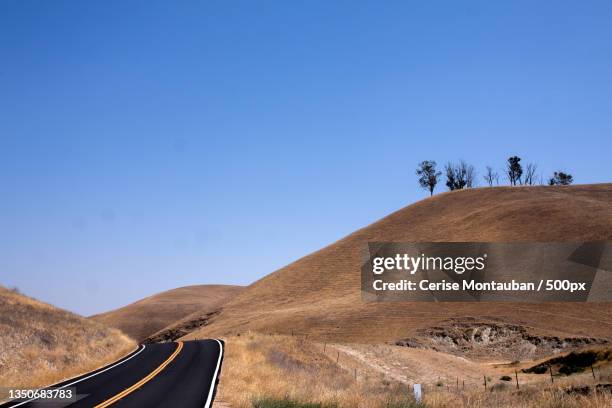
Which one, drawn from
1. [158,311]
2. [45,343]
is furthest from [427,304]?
[158,311]

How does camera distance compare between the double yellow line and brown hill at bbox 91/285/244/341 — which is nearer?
the double yellow line

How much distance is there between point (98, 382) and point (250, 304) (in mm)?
76553

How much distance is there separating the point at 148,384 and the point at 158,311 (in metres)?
134

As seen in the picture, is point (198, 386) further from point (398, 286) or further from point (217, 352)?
point (398, 286)

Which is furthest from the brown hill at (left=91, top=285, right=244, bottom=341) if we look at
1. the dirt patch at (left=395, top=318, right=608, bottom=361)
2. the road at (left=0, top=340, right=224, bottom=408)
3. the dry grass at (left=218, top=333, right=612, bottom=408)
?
the road at (left=0, top=340, right=224, bottom=408)

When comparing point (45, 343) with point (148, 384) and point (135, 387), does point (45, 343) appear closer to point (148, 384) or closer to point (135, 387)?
point (148, 384)

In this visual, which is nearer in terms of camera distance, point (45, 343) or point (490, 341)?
point (45, 343)

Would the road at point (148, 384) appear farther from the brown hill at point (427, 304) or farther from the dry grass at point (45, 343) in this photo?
the brown hill at point (427, 304)

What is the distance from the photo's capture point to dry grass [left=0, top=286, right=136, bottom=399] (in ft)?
81.8

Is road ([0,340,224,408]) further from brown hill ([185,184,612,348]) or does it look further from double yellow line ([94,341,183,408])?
brown hill ([185,184,612,348])

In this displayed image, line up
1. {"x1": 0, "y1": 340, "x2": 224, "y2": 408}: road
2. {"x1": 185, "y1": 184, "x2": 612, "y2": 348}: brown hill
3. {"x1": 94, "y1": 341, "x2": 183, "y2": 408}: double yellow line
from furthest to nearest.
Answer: {"x1": 185, "y1": 184, "x2": 612, "y2": 348}: brown hill
{"x1": 0, "y1": 340, "x2": 224, "y2": 408}: road
{"x1": 94, "y1": 341, "x2": 183, "y2": 408}: double yellow line

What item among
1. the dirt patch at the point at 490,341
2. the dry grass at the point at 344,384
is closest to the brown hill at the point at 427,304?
the dirt patch at the point at 490,341

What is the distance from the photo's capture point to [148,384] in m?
19.9

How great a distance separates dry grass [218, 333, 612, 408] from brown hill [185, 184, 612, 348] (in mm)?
19587
